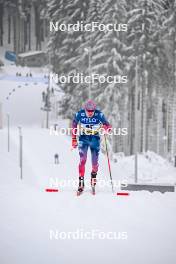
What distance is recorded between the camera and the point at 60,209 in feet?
21.1

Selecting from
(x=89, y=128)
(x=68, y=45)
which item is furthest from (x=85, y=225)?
(x=68, y=45)

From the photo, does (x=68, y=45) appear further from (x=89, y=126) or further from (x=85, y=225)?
(x=85, y=225)

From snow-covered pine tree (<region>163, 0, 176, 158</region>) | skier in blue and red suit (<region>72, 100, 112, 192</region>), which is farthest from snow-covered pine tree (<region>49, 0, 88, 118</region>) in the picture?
skier in blue and red suit (<region>72, 100, 112, 192</region>)

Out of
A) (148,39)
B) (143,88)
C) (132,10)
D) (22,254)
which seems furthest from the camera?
(143,88)

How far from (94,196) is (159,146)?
2695cm

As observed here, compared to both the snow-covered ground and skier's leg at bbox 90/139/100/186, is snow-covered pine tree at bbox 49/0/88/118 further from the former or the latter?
the snow-covered ground

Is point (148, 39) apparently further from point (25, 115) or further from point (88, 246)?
point (88, 246)

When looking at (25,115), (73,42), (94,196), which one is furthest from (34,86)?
(94,196)
